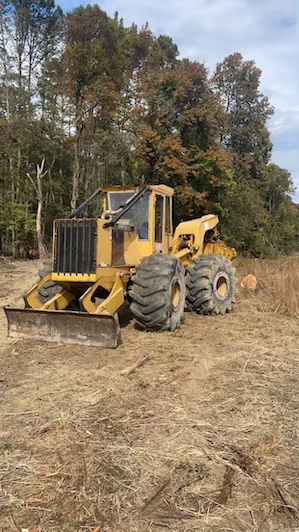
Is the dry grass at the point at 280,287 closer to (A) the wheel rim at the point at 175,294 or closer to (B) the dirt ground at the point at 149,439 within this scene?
(A) the wheel rim at the point at 175,294

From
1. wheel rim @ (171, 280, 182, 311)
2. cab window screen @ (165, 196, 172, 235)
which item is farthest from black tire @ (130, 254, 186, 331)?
cab window screen @ (165, 196, 172, 235)

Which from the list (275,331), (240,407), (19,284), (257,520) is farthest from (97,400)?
(19,284)

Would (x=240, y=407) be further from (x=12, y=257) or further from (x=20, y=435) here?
(x=12, y=257)

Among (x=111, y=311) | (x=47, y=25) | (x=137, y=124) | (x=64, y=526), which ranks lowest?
(x=64, y=526)

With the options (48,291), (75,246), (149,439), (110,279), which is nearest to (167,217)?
(110,279)

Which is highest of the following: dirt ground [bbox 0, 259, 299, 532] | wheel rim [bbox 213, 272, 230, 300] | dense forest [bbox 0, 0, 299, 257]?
dense forest [bbox 0, 0, 299, 257]

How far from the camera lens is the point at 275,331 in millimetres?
7254

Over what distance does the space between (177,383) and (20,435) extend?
1.73 m

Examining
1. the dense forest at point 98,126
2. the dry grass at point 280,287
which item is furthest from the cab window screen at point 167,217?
the dense forest at point 98,126

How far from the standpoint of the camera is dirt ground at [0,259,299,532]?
2.63 metres

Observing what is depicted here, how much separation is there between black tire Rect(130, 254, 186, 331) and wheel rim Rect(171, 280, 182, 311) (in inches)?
5.8

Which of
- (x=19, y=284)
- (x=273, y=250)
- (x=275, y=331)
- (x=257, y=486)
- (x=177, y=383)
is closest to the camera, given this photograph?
(x=257, y=486)

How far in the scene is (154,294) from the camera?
644 centimetres

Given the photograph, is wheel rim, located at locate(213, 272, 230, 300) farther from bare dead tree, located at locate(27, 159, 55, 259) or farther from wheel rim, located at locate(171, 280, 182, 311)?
bare dead tree, located at locate(27, 159, 55, 259)
